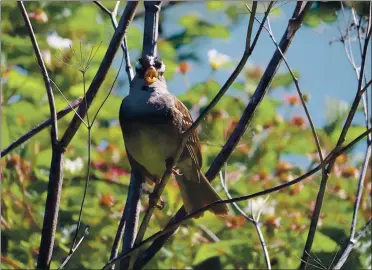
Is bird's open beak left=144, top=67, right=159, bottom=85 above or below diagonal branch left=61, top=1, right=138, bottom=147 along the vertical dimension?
above

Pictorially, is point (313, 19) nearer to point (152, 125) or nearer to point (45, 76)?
point (152, 125)

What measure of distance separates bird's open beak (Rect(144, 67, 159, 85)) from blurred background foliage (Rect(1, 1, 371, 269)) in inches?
10.0

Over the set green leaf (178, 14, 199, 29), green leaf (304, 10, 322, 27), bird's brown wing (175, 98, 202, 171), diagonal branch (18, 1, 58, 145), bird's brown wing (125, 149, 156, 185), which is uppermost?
green leaf (178, 14, 199, 29)

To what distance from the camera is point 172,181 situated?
4.05 m

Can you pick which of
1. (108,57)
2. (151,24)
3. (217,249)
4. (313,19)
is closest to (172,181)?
(217,249)

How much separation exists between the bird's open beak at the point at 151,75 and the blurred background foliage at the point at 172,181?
0.25m

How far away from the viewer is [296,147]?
4406 millimetres

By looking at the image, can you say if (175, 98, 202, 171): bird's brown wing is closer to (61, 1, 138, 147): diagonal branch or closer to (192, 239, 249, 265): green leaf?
(192, 239, 249, 265): green leaf

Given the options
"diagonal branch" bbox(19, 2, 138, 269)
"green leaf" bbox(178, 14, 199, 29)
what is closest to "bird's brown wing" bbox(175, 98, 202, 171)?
"diagonal branch" bbox(19, 2, 138, 269)

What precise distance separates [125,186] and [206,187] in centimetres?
95

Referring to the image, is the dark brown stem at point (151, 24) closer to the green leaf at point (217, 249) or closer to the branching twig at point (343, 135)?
the branching twig at point (343, 135)

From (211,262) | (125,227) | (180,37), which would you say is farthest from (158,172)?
(180,37)

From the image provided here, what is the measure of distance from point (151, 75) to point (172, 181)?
1187 millimetres

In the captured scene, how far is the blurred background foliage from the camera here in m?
3.59
